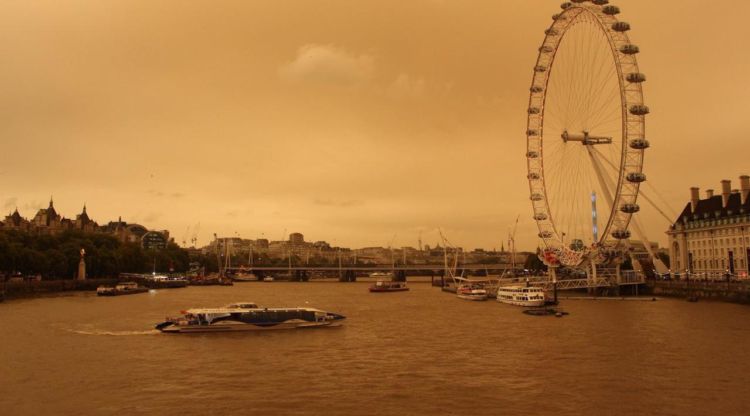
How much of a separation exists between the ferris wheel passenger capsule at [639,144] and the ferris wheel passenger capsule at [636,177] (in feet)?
7.87

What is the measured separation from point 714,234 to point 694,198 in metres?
9.04

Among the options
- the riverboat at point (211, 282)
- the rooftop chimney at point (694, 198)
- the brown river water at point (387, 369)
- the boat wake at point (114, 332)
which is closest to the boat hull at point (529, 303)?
the brown river water at point (387, 369)

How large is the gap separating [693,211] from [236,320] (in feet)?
230

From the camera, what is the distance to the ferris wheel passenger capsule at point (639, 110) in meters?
53.8

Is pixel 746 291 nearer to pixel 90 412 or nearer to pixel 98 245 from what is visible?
pixel 90 412

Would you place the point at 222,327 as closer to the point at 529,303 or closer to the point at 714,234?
the point at 529,303

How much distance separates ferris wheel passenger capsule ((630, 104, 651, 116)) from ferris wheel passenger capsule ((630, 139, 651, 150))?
237 cm

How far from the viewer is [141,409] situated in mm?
18641

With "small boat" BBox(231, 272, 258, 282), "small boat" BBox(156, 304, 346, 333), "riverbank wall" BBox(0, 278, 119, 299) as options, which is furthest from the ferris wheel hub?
"small boat" BBox(231, 272, 258, 282)

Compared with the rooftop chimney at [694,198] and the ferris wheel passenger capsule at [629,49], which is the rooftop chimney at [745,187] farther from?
the ferris wheel passenger capsule at [629,49]

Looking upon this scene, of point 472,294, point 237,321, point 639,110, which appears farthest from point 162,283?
point 639,110

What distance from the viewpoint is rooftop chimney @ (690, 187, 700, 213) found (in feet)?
277

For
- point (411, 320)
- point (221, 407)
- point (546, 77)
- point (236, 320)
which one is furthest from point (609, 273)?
point (221, 407)

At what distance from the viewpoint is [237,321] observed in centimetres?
3750
